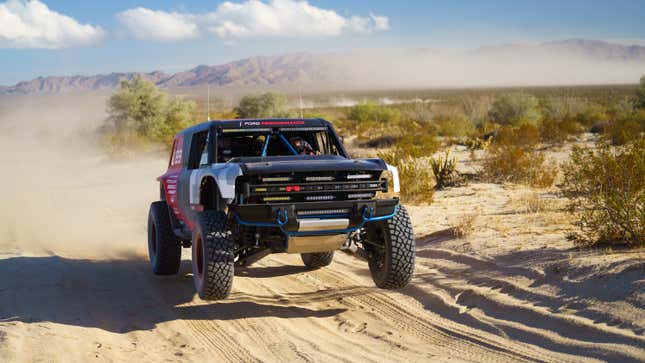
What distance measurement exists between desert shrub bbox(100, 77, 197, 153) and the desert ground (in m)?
24.2

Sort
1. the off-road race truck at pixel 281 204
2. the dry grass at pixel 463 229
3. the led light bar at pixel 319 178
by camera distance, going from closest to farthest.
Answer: the off-road race truck at pixel 281 204
the led light bar at pixel 319 178
the dry grass at pixel 463 229

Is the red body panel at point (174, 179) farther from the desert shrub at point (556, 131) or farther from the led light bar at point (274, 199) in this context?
the desert shrub at point (556, 131)

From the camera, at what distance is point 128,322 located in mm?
7113

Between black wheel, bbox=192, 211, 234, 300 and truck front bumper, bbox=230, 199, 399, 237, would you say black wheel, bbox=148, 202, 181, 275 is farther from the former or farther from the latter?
truck front bumper, bbox=230, 199, 399, 237

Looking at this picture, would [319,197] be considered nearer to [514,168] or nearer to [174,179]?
[174,179]

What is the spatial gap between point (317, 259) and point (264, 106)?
125 feet

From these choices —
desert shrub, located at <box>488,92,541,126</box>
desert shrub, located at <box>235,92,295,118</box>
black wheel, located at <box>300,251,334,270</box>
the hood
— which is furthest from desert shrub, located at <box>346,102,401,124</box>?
the hood

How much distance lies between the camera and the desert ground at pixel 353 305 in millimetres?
6199

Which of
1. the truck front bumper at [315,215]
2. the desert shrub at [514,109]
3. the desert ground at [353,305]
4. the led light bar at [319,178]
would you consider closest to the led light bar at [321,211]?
the truck front bumper at [315,215]

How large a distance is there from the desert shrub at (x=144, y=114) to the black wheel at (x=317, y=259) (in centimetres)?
2592

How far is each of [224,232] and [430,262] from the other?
3.68 metres

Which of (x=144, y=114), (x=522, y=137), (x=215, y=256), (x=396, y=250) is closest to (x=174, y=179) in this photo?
(x=215, y=256)

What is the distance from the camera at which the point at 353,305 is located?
7801 mm

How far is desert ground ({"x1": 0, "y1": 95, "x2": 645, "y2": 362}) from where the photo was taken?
20.3ft
